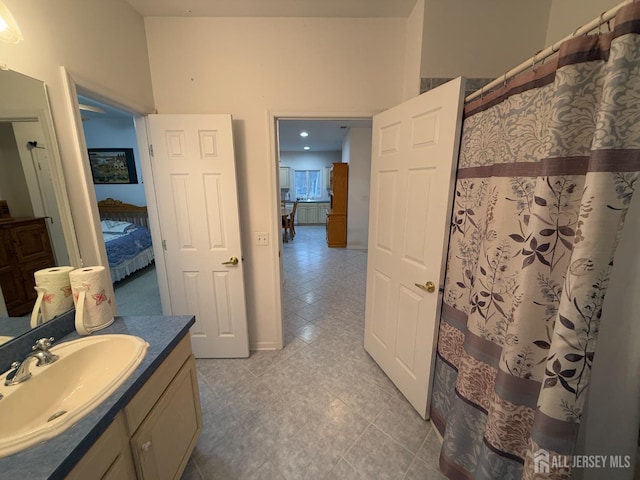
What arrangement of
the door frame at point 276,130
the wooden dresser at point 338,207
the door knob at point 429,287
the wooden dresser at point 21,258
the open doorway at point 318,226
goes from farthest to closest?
1. the wooden dresser at point 338,207
2. the open doorway at point 318,226
3. the door frame at point 276,130
4. the door knob at point 429,287
5. the wooden dresser at point 21,258

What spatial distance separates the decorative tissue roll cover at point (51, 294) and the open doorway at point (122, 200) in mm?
2231

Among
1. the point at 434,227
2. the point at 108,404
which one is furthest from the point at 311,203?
Answer: the point at 108,404

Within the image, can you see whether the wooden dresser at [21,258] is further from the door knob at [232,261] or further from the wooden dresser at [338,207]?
the wooden dresser at [338,207]

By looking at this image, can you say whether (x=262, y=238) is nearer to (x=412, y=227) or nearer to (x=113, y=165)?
(x=412, y=227)

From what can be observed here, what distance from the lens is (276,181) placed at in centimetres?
199

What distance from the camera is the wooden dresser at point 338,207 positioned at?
550 cm

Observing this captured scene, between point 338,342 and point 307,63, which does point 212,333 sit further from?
point 307,63

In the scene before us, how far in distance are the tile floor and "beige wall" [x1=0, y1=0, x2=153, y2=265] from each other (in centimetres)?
124

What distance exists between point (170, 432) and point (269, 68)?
7.38 feet

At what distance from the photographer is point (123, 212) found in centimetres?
457

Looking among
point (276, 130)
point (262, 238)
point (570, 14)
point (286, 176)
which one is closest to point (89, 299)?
point (262, 238)

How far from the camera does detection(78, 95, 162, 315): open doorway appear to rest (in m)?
3.31

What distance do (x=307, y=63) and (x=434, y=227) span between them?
149 centimetres

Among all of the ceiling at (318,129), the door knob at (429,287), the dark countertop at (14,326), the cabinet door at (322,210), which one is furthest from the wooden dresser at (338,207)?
the dark countertop at (14,326)
